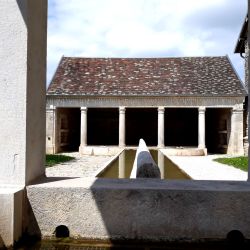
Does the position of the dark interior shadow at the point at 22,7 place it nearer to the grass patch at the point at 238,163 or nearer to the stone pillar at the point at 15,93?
the stone pillar at the point at 15,93

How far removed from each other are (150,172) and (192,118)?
78.7ft

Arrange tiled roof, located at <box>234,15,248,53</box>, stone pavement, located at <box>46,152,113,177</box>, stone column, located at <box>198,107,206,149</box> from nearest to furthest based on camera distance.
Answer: stone pavement, located at <box>46,152,113,177</box>
tiled roof, located at <box>234,15,248,53</box>
stone column, located at <box>198,107,206,149</box>

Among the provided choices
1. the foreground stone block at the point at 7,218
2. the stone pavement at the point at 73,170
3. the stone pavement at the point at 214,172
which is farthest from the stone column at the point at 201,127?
the foreground stone block at the point at 7,218

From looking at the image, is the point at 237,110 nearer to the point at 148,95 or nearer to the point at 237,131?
the point at 237,131

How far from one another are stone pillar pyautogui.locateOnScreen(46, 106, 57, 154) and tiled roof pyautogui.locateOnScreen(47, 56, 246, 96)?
1.28m

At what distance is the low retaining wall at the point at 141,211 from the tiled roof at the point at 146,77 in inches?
721

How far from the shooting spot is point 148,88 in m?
22.6

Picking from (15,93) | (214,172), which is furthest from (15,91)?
(214,172)

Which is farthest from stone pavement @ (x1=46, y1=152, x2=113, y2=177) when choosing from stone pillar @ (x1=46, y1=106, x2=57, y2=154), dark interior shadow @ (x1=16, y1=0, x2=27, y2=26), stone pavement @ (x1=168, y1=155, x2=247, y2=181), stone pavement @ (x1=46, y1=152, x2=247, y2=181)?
stone pillar @ (x1=46, y1=106, x2=57, y2=154)

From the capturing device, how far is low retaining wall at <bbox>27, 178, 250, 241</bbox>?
366 cm

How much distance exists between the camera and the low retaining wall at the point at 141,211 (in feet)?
12.0

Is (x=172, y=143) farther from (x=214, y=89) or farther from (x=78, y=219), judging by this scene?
(x=78, y=219)

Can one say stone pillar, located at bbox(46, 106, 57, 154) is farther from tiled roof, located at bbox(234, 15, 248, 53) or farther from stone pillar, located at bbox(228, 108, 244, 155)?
tiled roof, located at bbox(234, 15, 248, 53)

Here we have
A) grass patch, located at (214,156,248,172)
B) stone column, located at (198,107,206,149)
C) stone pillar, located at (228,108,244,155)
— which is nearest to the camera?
grass patch, located at (214,156,248,172)
